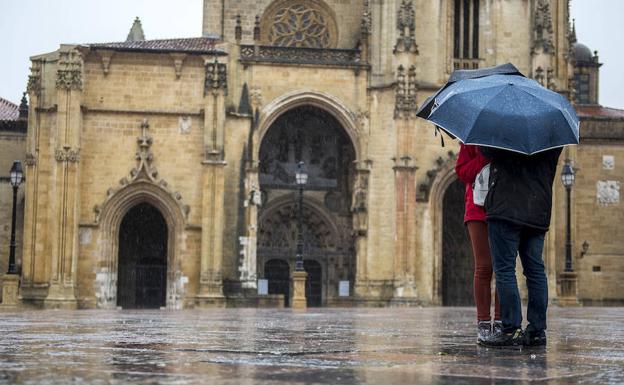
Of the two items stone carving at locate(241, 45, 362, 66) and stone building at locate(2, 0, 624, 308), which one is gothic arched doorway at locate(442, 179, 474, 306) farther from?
stone carving at locate(241, 45, 362, 66)

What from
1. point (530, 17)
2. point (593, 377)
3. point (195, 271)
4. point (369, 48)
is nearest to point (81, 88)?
point (195, 271)

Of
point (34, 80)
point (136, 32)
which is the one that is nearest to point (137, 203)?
point (34, 80)

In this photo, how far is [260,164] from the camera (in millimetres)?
42781

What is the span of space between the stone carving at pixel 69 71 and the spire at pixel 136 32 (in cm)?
1701

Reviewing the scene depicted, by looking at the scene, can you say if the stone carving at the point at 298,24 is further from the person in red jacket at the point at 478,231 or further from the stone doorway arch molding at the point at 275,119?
the person in red jacket at the point at 478,231

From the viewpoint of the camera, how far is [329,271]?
41969 mm

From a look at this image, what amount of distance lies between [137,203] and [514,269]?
31.3 meters

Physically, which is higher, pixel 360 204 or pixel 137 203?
pixel 360 204

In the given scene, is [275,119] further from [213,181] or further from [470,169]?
[470,169]

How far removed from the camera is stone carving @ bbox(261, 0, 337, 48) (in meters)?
45.7

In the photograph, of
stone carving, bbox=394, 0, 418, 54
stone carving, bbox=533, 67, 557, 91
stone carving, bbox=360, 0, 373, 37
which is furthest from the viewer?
stone carving, bbox=360, 0, 373, 37

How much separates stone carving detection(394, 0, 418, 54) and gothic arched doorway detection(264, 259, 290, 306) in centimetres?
913

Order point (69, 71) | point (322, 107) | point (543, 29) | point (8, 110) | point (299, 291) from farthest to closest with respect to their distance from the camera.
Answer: point (8, 110), point (322, 107), point (543, 29), point (69, 71), point (299, 291)

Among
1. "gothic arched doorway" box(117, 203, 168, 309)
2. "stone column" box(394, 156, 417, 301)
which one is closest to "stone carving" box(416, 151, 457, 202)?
"stone column" box(394, 156, 417, 301)
